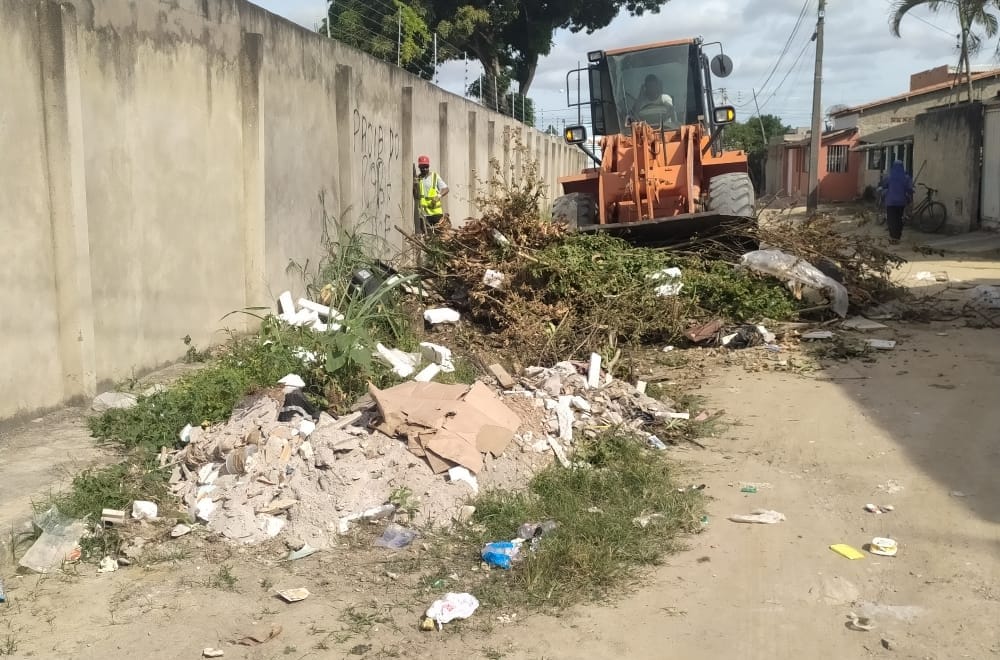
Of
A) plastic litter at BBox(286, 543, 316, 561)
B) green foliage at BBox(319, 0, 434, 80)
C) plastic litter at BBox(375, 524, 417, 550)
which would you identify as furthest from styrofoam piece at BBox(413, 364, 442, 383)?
green foliage at BBox(319, 0, 434, 80)

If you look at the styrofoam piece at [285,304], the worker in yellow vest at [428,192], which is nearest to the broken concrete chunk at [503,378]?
the styrofoam piece at [285,304]

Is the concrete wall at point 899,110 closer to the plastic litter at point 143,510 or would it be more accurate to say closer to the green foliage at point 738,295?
the green foliage at point 738,295

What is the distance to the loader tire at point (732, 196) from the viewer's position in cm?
966

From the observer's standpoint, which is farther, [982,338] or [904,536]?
[982,338]

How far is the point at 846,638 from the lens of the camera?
11.4 ft

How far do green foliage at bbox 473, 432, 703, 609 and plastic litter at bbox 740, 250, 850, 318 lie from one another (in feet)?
12.3

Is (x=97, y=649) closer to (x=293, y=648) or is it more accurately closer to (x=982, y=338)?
(x=293, y=648)

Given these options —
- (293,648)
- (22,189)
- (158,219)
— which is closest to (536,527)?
(293,648)

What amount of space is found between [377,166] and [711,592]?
8656mm

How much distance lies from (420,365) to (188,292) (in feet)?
6.85

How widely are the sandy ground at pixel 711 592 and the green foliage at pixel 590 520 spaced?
13 cm

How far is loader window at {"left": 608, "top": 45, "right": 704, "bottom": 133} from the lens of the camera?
1108cm

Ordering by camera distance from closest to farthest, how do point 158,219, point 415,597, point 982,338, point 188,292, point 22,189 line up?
point 415,597 < point 22,189 < point 158,219 < point 188,292 < point 982,338

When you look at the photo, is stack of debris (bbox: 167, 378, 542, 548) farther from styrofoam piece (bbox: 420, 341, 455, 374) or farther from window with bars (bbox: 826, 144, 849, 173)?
window with bars (bbox: 826, 144, 849, 173)
